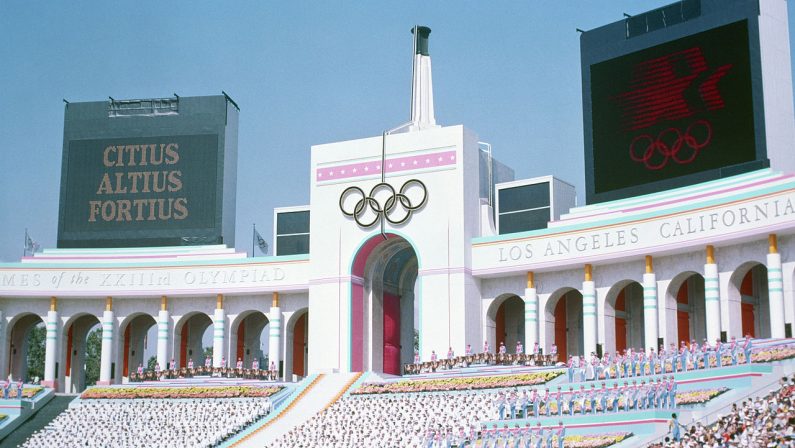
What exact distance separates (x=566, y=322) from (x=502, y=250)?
20.7ft

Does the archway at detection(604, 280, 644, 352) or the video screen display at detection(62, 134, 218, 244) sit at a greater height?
the video screen display at detection(62, 134, 218, 244)

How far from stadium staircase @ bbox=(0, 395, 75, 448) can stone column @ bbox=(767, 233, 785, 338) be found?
39557 millimetres

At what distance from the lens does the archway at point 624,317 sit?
210ft

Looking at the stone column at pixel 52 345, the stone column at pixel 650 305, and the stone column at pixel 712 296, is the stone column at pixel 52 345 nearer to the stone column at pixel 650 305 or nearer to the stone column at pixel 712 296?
the stone column at pixel 650 305

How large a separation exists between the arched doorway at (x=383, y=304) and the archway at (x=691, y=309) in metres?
16.9

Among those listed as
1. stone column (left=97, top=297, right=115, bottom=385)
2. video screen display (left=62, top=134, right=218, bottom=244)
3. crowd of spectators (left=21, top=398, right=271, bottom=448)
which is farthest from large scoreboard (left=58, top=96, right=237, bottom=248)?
crowd of spectators (left=21, top=398, right=271, bottom=448)

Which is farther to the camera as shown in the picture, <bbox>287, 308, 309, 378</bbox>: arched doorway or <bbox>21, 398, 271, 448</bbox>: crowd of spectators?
<bbox>287, 308, 309, 378</bbox>: arched doorway

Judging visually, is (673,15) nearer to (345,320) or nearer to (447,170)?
(447,170)

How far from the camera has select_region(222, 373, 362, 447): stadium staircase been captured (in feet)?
189

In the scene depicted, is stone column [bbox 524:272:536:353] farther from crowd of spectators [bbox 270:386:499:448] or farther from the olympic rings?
crowd of spectators [bbox 270:386:499:448]

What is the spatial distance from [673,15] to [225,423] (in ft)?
106

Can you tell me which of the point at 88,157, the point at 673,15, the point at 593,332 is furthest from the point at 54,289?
the point at 673,15

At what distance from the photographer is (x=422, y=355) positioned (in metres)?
66.6

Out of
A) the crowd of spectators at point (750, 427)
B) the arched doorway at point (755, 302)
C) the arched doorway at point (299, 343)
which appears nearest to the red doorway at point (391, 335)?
the arched doorway at point (299, 343)
